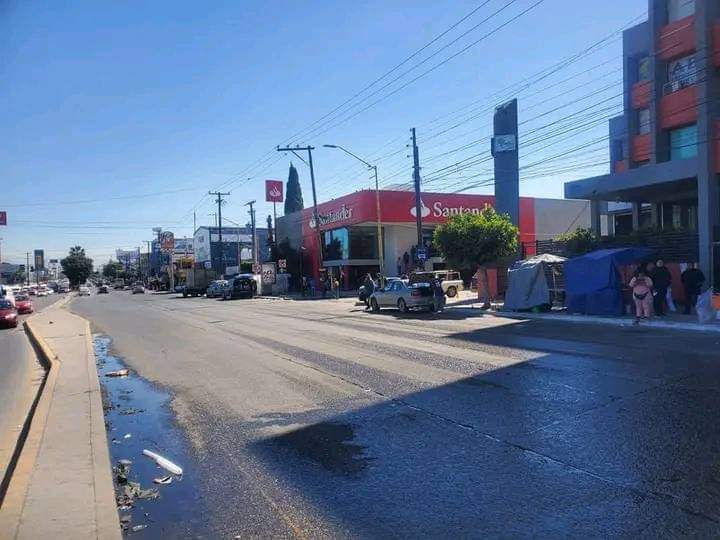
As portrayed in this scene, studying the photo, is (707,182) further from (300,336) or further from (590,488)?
(590,488)

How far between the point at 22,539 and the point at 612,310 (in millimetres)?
19582

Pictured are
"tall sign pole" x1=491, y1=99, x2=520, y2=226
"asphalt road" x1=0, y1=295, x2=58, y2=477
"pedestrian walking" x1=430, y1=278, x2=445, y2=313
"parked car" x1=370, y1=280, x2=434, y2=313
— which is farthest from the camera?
"tall sign pole" x1=491, y1=99, x2=520, y2=226

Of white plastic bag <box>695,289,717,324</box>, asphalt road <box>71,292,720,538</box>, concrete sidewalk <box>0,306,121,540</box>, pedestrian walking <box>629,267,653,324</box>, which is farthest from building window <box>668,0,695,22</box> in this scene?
concrete sidewalk <box>0,306,121,540</box>

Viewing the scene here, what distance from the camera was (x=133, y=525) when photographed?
452cm

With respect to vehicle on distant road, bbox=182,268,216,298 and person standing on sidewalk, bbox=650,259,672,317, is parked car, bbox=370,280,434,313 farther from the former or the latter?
vehicle on distant road, bbox=182,268,216,298

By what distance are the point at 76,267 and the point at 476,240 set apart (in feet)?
424

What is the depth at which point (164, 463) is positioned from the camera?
6.02 m

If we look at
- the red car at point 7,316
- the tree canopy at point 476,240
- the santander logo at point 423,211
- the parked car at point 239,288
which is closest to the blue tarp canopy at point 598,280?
the tree canopy at point 476,240

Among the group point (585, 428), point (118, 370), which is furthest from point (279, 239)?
point (585, 428)

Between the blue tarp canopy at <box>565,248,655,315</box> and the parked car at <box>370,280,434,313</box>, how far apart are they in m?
6.07

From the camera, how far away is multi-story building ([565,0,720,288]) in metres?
22.8

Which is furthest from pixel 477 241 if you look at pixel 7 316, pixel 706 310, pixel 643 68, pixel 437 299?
pixel 7 316

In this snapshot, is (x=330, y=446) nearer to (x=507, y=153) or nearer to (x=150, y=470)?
(x=150, y=470)

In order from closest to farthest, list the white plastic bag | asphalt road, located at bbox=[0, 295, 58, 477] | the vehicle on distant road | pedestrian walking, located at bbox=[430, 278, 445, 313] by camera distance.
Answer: asphalt road, located at bbox=[0, 295, 58, 477] → the white plastic bag → pedestrian walking, located at bbox=[430, 278, 445, 313] → the vehicle on distant road
